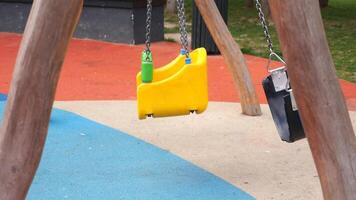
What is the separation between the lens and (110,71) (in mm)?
8812

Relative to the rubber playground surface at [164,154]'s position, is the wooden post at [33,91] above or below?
above

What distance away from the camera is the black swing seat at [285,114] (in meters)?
3.05

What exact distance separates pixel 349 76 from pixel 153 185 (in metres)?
5.24

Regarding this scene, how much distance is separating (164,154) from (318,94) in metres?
2.60

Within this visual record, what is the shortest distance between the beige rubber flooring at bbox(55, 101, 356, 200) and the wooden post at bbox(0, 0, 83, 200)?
1.89m

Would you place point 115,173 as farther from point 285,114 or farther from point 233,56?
point 233,56

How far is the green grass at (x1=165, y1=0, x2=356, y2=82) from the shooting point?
1023 cm

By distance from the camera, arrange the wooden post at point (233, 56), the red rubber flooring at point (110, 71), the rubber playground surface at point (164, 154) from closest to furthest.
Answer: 1. the rubber playground surface at point (164, 154)
2. the wooden post at point (233, 56)
3. the red rubber flooring at point (110, 71)

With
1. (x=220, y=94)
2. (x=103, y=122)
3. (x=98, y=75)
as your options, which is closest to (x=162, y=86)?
(x=103, y=122)

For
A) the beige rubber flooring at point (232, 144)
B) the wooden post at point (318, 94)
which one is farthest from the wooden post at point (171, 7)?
the wooden post at point (318, 94)

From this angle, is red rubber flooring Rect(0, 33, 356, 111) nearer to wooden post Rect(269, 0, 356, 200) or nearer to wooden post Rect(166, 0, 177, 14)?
wooden post Rect(269, 0, 356, 200)

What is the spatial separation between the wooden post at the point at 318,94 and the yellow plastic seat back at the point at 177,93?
6.26 feet

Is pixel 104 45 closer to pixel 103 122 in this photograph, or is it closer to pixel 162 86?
pixel 103 122

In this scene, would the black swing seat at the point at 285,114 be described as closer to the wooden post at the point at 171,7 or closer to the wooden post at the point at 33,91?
the wooden post at the point at 33,91
